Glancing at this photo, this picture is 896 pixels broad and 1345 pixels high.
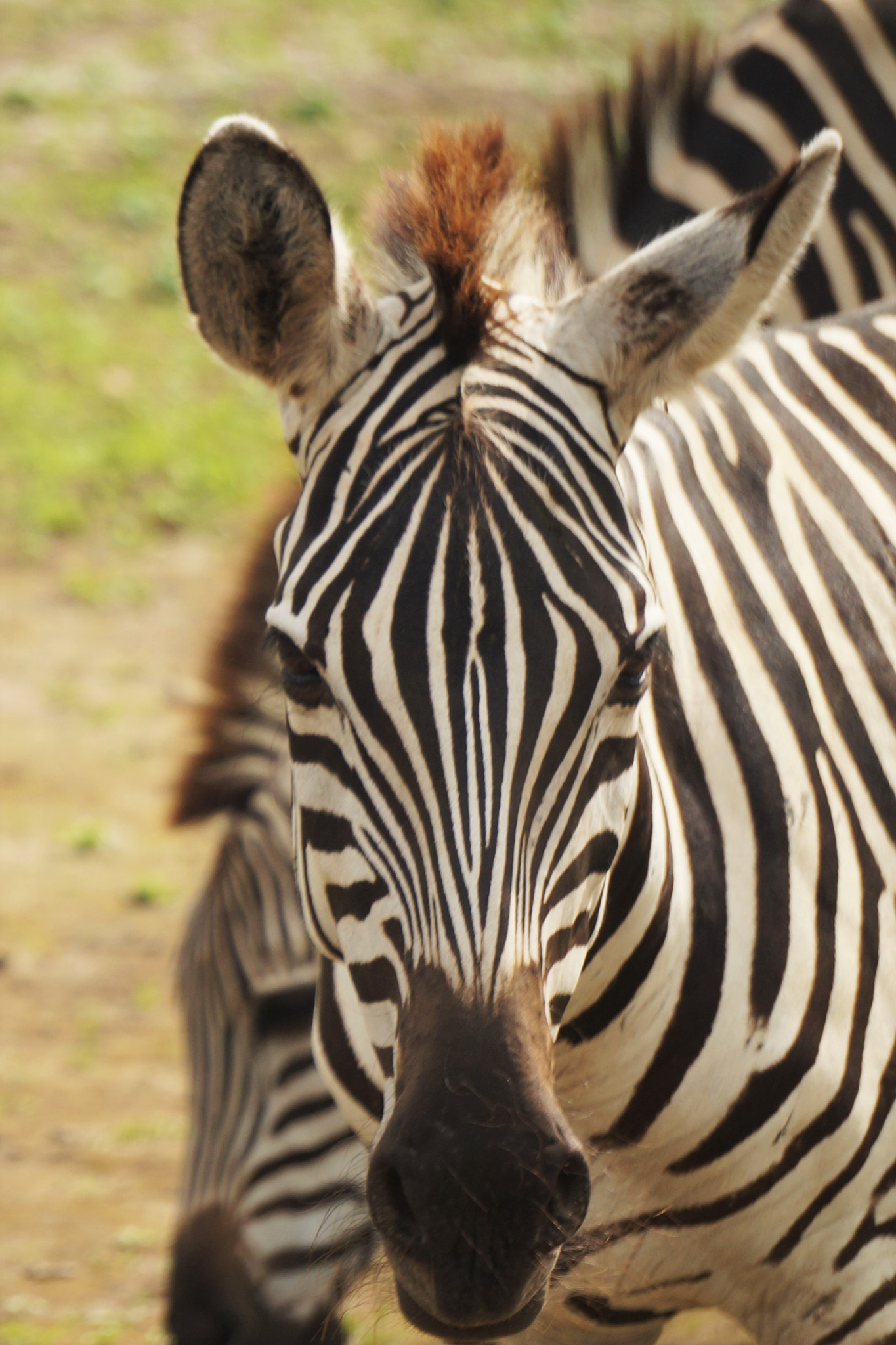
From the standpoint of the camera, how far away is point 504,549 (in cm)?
210

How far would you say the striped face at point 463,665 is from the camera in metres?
2.05

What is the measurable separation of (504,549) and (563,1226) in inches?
37.9

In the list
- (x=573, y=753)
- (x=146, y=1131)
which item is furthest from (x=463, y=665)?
(x=146, y=1131)

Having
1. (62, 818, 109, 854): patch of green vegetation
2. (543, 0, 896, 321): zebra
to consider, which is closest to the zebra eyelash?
(543, 0, 896, 321): zebra

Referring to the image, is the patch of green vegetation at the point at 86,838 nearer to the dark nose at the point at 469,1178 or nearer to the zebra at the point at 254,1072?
the zebra at the point at 254,1072

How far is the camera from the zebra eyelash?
7.19 ft

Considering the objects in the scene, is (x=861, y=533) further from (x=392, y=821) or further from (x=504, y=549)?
(x=392, y=821)

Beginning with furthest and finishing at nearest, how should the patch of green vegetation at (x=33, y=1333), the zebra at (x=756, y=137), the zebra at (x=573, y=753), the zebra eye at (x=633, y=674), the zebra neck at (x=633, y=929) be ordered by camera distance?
the patch of green vegetation at (x=33, y=1333)
the zebra at (x=756, y=137)
the zebra neck at (x=633, y=929)
the zebra eye at (x=633, y=674)
the zebra at (x=573, y=753)

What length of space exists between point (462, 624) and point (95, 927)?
18.0 feet

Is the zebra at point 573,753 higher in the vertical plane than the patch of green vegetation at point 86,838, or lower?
higher

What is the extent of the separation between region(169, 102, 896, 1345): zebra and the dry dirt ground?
0.60 m

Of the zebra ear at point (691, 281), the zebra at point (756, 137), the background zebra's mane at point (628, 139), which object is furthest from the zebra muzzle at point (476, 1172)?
the zebra at point (756, 137)

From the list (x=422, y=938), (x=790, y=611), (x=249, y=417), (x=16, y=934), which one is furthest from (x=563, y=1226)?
(x=249, y=417)

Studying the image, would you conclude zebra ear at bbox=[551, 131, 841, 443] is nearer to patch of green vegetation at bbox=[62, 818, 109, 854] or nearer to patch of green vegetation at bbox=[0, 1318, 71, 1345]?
patch of green vegetation at bbox=[0, 1318, 71, 1345]
